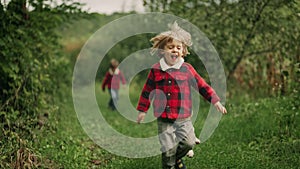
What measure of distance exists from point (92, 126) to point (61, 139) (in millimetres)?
2252

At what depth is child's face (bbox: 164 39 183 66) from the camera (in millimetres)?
5285

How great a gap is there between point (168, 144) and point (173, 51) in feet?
3.54

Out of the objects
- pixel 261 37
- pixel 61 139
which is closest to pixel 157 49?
pixel 61 139

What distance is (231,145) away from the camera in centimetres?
699

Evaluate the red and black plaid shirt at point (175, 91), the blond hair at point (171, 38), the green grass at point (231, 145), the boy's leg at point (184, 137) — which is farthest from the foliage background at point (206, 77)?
the blond hair at point (171, 38)

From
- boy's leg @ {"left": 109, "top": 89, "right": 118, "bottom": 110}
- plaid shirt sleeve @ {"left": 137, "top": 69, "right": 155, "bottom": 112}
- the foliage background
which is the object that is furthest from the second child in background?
plaid shirt sleeve @ {"left": 137, "top": 69, "right": 155, "bottom": 112}

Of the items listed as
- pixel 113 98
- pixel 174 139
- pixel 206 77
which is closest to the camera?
pixel 174 139

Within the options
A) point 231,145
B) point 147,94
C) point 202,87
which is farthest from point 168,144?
point 231,145

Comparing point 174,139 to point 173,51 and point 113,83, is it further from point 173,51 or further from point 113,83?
point 113,83

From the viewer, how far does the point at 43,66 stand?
9109 millimetres

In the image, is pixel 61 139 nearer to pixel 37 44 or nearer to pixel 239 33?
pixel 37 44

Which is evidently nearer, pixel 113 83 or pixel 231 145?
pixel 231 145

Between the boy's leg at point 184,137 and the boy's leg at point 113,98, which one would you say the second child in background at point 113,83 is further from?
→ the boy's leg at point 184,137

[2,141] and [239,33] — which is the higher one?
[239,33]
